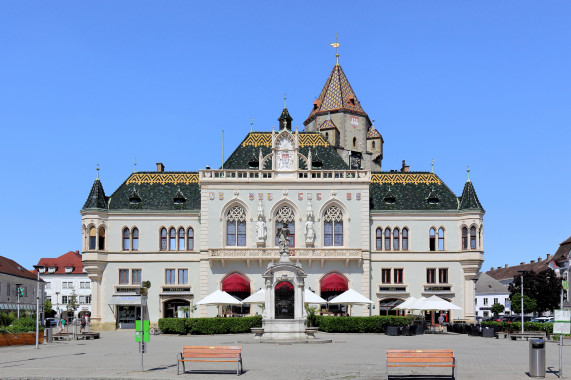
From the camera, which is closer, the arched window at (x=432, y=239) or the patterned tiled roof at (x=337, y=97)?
the arched window at (x=432, y=239)

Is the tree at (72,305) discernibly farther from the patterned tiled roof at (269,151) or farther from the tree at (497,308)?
the tree at (497,308)

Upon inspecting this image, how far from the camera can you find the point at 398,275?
68.4 meters

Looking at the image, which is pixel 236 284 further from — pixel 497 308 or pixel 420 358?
pixel 497 308

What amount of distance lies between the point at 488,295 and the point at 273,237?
79315 mm

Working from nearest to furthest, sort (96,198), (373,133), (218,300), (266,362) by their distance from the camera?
(266,362) < (218,300) < (96,198) < (373,133)

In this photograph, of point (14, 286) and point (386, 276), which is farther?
point (14, 286)

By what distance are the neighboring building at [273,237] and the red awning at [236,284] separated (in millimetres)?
85

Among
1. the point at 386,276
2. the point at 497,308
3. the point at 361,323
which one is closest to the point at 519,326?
the point at 361,323

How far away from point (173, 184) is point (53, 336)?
25.3 m

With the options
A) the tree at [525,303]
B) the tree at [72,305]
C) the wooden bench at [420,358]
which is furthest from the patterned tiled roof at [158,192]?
the tree at [72,305]

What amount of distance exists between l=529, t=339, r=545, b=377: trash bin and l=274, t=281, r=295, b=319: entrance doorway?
19.3 m

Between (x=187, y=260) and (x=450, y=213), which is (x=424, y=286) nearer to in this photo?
(x=450, y=213)

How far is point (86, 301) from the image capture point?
406 ft

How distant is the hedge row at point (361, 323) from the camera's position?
174 ft
